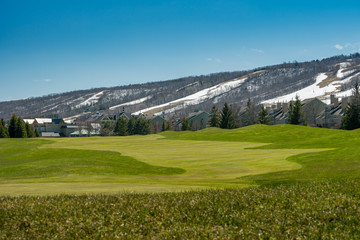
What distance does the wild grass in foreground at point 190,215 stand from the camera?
1228 centimetres

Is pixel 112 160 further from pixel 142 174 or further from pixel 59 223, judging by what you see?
pixel 59 223

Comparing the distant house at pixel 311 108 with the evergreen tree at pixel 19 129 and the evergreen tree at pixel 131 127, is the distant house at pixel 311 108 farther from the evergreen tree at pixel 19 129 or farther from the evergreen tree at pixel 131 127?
the evergreen tree at pixel 19 129

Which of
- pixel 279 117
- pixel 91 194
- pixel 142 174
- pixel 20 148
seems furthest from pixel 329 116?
pixel 91 194

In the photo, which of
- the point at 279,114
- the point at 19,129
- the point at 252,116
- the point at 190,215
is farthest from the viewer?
the point at 279,114

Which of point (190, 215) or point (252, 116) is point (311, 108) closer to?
point (252, 116)

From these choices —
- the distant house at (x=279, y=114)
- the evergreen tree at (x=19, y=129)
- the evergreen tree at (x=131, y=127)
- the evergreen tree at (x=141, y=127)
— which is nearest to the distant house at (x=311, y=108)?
the distant house at (x=279, y=114)

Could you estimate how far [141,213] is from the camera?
1480 centimetres

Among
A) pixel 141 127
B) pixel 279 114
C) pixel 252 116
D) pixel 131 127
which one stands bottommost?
pixel 141 127

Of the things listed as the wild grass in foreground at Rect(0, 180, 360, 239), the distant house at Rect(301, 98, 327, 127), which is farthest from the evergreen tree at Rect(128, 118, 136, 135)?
the wild grass in foreground at Rect(0, 180, 360, 239)

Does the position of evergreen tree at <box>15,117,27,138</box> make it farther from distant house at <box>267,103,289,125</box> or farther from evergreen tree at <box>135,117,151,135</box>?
distant house at <box>267,103,289,125</box>

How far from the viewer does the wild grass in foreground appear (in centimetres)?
1228

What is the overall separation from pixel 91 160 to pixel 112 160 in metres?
2.07

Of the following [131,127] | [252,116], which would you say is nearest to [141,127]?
[131,127]

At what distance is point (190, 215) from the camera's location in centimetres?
1444
